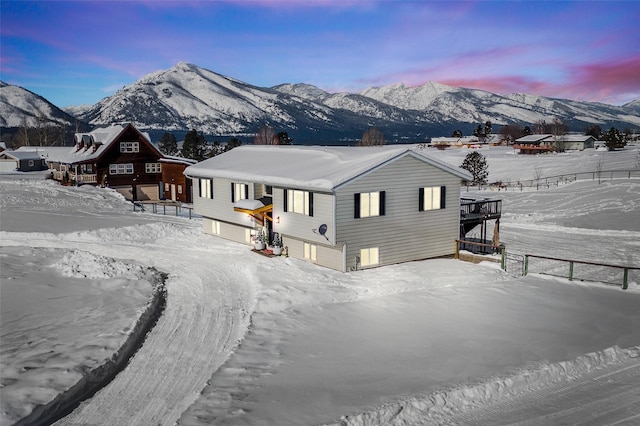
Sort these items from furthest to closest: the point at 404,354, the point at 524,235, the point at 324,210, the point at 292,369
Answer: the point at 524,235 → the point at 324,210 → the point at 404,354 → the point at 292,369

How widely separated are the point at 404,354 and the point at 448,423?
4051mm

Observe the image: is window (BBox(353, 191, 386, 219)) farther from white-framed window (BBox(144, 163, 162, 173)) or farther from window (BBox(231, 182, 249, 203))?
white-framed window (BBox(144, 163, 162, 173))

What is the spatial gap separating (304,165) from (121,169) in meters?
36.3

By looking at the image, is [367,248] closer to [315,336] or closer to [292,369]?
[315,336]

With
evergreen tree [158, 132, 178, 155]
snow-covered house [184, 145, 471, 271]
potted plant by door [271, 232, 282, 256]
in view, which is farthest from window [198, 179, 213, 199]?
evergreen tree [158, 132, 178, 155]

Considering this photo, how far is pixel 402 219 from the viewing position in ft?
93.7

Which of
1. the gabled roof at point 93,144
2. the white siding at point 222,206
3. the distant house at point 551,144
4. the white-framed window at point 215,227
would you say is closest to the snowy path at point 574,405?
the white siding at point 222,206

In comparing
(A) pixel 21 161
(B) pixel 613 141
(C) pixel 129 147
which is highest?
(B) pixel 613 141

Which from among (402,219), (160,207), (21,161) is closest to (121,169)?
(160,207)

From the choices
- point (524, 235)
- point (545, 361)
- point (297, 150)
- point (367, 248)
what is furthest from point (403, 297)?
point (524, 235)

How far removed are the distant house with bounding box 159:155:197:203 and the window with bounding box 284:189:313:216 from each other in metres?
31.2

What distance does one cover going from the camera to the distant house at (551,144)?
126938mm

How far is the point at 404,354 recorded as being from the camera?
15.5 meters

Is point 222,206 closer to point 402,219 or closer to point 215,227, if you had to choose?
point 215,227
